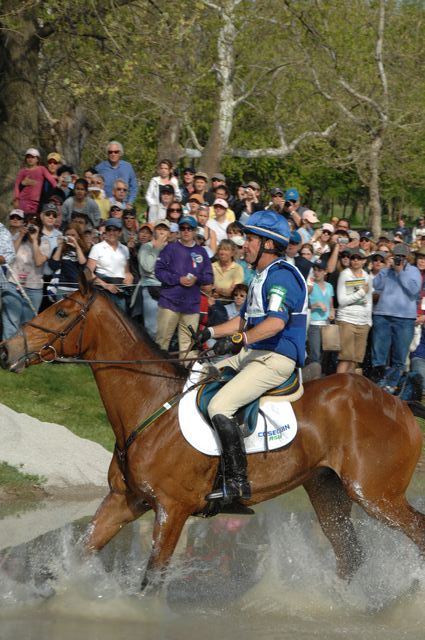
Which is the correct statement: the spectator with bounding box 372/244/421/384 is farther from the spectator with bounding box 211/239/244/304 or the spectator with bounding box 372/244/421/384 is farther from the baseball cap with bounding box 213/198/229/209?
the baseball cap with bounding box 213/198/229/209

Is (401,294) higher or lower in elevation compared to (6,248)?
lower

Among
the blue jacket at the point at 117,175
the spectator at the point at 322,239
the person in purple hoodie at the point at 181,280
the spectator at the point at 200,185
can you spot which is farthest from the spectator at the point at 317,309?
the blue jacket at the point at 117,175

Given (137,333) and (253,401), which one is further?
(137,333)

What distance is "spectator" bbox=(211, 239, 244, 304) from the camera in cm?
1391

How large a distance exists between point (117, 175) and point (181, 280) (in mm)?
4046

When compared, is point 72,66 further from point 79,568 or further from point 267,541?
point 79,568

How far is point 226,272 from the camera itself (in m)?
14.0

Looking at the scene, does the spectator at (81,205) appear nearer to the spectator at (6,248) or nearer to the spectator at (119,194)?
the spectator at (119,194)

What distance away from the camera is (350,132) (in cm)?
3100

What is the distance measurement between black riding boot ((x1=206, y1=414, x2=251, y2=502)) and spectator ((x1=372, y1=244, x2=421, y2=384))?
759 cm

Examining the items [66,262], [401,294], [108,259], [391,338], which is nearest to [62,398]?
[66,262]

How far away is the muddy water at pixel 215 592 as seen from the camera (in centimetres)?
749

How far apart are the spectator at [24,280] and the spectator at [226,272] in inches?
90.4

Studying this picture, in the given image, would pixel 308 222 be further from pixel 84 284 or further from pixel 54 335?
pixel 54 335
